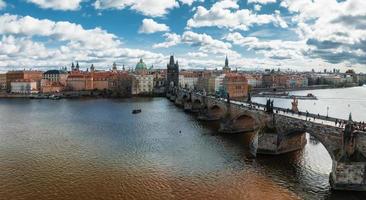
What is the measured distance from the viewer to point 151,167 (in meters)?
36.3

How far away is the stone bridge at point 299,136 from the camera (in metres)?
28.7

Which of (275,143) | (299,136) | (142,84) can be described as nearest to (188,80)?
(142,84)

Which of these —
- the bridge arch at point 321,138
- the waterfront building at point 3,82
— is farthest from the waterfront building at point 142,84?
the bridge arch at point 321,138

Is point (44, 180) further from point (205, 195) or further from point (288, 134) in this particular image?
point (288, 134)

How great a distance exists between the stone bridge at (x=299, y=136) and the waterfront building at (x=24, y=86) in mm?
102305

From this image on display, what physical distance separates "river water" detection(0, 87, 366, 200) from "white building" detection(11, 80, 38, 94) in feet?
323

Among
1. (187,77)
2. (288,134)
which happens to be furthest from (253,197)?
(187,77)

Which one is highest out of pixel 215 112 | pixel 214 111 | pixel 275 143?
pixel 214 111

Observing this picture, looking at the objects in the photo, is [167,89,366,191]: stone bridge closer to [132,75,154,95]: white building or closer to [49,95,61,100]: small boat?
[49,95,61,100]: small boat

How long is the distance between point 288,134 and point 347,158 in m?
11.2

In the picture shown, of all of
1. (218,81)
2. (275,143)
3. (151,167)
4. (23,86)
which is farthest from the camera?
(23,86)

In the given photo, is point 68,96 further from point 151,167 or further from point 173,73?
point 151,167

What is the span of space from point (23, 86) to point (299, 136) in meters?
134

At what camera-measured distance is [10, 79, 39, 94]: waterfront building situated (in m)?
150
